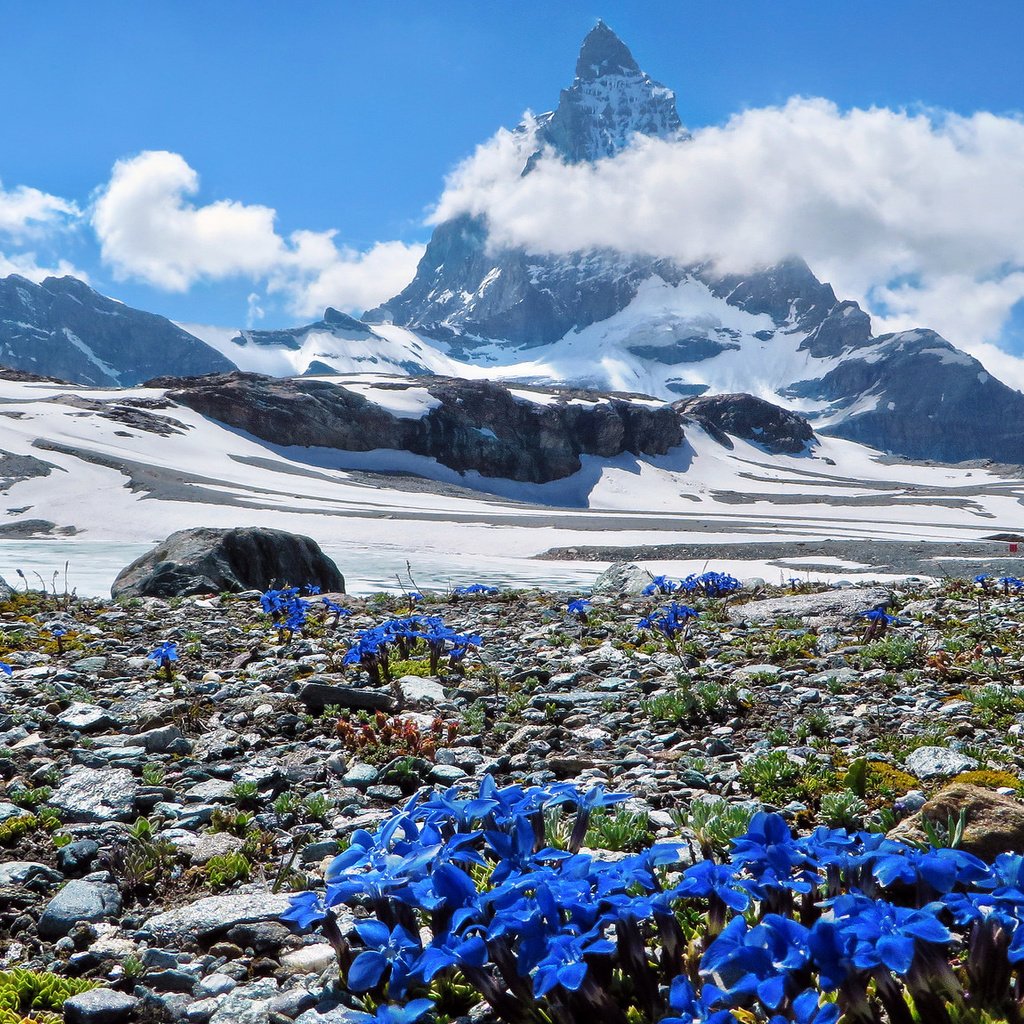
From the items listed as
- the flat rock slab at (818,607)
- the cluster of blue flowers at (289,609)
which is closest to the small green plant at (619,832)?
the cluster of blue flowers at (289,609)

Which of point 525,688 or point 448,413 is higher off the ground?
point 448,413

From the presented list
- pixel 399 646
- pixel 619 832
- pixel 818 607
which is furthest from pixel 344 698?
pixel 818 607

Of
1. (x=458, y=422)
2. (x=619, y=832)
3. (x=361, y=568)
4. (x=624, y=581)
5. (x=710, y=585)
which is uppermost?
(x=458, y=422)

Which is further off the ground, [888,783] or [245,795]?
[888,783]

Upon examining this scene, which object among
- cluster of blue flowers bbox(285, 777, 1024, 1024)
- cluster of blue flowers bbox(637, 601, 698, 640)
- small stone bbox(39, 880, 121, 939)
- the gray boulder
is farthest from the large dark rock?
cluster of blue flowers bbox(285, 777, 1024, 1024)

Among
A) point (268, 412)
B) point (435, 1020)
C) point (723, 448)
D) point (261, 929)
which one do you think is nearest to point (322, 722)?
point (261, 929)

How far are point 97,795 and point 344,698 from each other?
7.09ft

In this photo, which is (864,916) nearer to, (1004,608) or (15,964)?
(15,964)

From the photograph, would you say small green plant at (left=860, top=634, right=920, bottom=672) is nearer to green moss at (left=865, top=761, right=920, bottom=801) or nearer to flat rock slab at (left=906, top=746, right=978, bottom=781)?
flat rock slab at (left=906, top=746, right=978, bottom=781)

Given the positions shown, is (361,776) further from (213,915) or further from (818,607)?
(818,607)

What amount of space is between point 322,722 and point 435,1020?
417 cm

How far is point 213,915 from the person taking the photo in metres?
3.33

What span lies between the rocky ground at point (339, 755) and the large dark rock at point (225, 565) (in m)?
5.64

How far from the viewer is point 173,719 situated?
6.25 m
